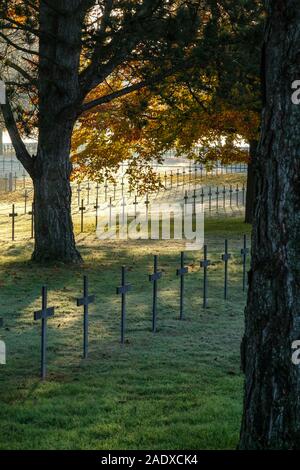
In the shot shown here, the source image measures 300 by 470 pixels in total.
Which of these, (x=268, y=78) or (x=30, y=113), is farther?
(x=30, y=113)

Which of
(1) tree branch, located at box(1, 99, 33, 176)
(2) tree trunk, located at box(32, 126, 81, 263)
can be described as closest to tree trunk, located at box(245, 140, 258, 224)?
(2) tree trunk, located at box(32, 126, 81, 263)

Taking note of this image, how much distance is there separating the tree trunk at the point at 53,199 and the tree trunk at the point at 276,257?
1438cm

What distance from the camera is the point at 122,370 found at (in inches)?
408

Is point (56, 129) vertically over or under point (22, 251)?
over

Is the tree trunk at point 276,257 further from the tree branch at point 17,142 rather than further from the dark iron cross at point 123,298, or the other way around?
the tree branch at point 17,142

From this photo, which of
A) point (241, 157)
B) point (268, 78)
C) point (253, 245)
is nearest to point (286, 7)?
point (268, 78)

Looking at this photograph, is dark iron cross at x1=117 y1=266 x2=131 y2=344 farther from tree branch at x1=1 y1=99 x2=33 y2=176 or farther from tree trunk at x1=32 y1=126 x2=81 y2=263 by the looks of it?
tree branch at x1=1 y1=99 x2=33 y2=176

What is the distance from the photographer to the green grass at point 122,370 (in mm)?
7602

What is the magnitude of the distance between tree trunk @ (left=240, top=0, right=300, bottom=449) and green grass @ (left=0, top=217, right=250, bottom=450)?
104 cm

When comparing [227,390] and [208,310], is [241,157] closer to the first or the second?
[208,310]

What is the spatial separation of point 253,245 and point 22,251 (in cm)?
1747

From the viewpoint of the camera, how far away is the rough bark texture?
65.8ft

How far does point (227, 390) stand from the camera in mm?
9398

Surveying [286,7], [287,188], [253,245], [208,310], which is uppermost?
[286,7]
